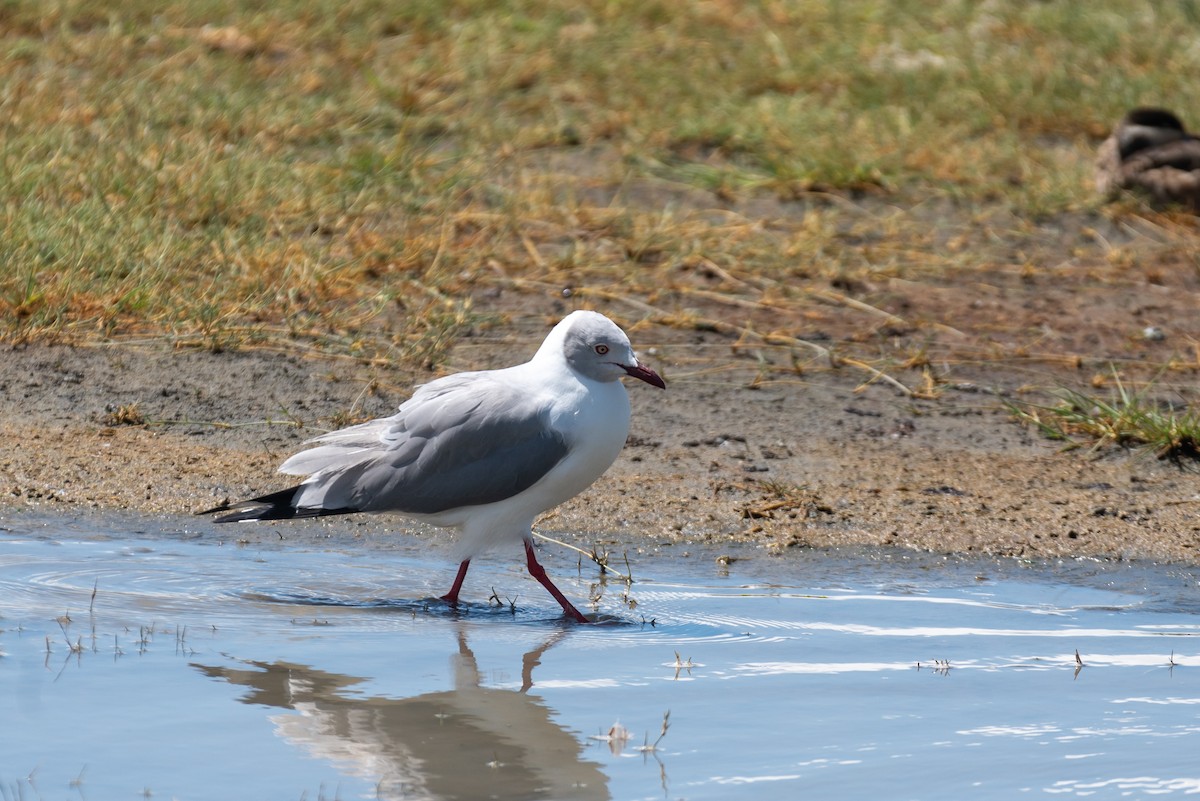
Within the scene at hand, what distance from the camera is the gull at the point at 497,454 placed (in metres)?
4.93

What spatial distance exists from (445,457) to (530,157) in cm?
488

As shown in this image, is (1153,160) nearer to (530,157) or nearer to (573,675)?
(530,157)

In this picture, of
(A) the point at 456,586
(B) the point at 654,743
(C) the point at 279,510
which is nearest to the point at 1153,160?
(A) the point at 456,586

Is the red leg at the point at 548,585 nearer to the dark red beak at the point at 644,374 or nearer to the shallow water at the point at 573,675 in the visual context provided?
the shallow water at the point at 573,675

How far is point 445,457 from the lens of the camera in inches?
197

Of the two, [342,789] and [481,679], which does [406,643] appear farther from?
[342,789]

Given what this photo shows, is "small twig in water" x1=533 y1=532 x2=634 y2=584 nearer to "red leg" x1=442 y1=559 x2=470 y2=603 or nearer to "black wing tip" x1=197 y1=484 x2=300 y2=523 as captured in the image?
"red leg" x1=442 y1=559 x2=470 y2=603

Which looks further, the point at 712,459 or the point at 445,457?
the point at 712,459

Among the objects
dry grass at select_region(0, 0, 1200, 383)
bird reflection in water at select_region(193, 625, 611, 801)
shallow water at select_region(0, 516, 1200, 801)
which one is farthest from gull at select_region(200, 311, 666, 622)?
dry grass at select_region(0, 0, 1200, 383)

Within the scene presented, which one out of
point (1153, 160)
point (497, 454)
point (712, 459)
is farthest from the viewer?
point (1153, 160)

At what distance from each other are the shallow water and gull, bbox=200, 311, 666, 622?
0.25 m

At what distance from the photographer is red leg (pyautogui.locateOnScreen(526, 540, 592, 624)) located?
4.93 meters

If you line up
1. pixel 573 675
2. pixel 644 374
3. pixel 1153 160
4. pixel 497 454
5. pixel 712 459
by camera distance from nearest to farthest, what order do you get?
pixel 573 675
pixel 497 454
pixel 644 374
pixel 712 459
pixel 1153 160

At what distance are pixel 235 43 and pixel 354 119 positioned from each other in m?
1.63
